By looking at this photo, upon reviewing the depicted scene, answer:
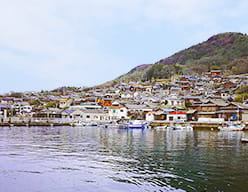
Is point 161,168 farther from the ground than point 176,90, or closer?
closer

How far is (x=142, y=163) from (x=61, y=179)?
4697mm

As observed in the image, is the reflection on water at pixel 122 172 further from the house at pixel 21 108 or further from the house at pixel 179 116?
the house at pixel 21 108

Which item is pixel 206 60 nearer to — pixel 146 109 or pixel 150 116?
pixel 146 109

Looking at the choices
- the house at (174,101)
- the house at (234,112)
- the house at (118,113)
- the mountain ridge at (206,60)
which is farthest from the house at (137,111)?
the mountain ridge at (206,60)

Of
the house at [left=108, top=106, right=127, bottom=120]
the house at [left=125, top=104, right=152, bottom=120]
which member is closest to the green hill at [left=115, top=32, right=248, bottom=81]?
the house at [left=125, top=104, right=152, bottom=120]

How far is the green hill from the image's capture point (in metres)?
122

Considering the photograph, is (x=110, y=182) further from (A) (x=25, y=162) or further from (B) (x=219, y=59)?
(B) (x=219, y=59)

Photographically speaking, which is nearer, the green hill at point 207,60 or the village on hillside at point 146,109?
the village on hillside at point 146,109

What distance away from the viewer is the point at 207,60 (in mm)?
145125

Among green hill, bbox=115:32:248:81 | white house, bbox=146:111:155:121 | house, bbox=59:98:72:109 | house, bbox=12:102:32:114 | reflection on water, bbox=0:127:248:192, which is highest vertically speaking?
green hill, bbox=115:32:248:81

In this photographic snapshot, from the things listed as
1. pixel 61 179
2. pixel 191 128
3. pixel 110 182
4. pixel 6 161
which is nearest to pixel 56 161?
pixel 6 161

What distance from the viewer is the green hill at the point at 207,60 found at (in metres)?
122

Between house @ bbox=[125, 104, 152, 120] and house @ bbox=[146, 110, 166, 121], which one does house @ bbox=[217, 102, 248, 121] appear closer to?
house @ bbox=[146, 110, 166, 121]

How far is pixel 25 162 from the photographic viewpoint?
14.9m
